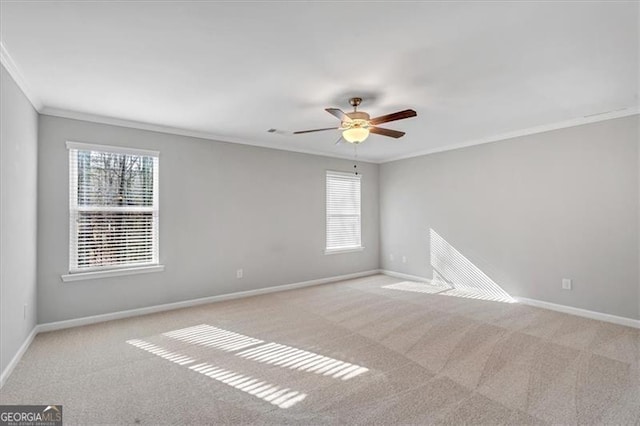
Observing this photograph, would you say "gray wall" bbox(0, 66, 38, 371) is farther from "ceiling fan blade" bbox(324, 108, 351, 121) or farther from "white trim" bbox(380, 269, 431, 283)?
"white trim" bbox(380, 269, 431, 283)

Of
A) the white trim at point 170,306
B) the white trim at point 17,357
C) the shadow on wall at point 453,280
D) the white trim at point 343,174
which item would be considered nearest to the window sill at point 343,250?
the white trim at point 170,306

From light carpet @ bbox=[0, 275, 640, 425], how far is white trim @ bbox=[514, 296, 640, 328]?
167 mm

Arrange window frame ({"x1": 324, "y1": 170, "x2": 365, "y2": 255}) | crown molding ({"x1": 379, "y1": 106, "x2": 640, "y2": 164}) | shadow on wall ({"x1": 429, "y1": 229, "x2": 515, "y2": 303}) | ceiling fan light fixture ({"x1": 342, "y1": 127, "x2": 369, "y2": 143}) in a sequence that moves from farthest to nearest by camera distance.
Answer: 1. window frame ({"x1": 324, "y1": 170, "x2": 365, "y2": 255})
2. shadow on wall ({"x1": 429, "y1": 229, "x2": 515, "y2": 303})
3. crown molding ({"x1": 379, "y1": 106, "x2": 640, "y2": 164})
4. ceiling fan light fixture ({"x1": 342, "y1": 127, "x2": 369, "y2": 143})

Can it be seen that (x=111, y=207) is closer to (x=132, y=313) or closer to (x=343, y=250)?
(x=132, y=313)

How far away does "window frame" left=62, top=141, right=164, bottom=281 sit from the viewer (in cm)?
383

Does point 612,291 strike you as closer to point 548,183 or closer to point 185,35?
point 548,183

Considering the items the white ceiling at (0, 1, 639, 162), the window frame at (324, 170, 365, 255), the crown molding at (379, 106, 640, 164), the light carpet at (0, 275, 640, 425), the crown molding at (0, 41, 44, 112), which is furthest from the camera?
the window frame at (324, 170, 365, 255)

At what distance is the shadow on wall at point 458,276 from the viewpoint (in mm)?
5133

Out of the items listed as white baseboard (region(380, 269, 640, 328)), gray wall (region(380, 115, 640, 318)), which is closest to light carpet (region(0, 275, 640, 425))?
white baseboard (region(380, 269, 640, 328))

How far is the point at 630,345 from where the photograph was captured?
320 cm

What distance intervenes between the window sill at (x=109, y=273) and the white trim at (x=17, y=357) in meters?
0.60

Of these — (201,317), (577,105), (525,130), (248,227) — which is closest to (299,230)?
(248,227)

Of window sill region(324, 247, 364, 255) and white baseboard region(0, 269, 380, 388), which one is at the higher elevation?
window sill region(324, 247, 364, 255)

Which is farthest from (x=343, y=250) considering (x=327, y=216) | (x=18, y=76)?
(x=18, y=76)
